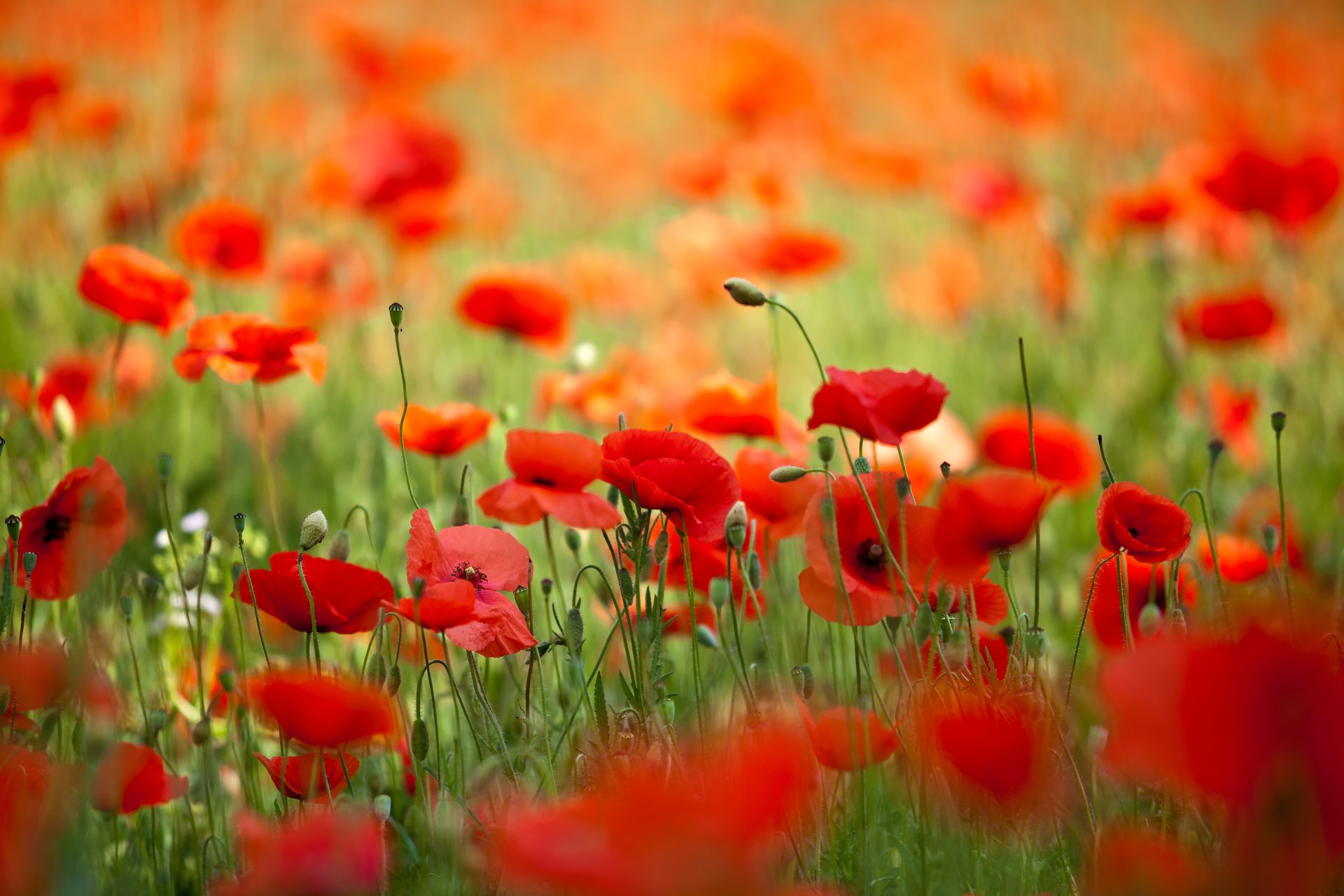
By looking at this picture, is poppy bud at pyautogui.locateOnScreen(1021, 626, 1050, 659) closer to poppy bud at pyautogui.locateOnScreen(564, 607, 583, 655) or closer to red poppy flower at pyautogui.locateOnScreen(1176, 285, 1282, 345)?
poppy bud at pyautogui.locateOnScreen(564, 607, 583, 655)

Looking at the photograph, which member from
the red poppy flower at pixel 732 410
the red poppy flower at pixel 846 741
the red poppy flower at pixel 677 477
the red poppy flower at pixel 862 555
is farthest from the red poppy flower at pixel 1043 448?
the red poppy flower at pixel 846 741

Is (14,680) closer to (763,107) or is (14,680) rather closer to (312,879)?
(312,879)

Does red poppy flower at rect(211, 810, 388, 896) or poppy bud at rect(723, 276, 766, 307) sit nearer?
red poppy flower at rect(211, 810, 388, 896)

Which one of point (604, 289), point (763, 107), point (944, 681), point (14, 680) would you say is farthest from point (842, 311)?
point (14, 680)

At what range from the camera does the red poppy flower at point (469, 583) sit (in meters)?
0.99

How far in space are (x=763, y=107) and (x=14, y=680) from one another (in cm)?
314

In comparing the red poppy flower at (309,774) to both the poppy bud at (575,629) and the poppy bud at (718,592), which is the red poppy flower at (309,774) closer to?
the poppy bud at (575,629)

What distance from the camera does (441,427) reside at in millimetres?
1434

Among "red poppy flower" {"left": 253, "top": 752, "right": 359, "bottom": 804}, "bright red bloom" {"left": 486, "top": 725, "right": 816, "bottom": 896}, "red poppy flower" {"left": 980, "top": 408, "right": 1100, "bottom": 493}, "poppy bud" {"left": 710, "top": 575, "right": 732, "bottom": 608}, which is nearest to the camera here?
"bright red bloom" {"left": 486, "top": 725, "right": 816, "bottom": 896}

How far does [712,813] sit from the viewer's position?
632 mm

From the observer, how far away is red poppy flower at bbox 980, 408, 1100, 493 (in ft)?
6.12

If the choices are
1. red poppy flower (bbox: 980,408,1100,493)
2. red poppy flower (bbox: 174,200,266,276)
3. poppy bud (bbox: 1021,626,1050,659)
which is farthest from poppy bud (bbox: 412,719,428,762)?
red poppy flower (bbox: 174,200,266,276)

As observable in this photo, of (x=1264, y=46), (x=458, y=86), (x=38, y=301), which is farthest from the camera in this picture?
(x=458, y=86)

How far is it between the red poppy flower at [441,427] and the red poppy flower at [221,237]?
960mm
